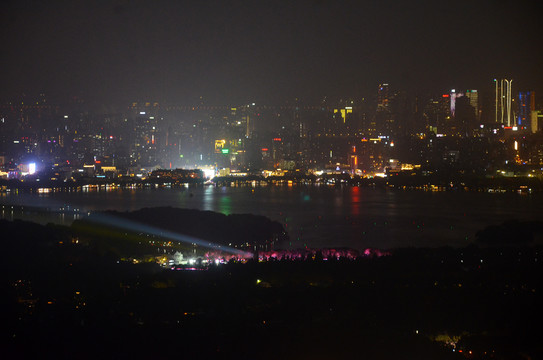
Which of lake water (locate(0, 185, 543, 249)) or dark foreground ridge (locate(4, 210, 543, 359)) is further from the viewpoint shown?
lake water (locate(0, 185, 543, 249))

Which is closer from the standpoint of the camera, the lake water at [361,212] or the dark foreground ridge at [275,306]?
the dark foreground ridge at [275,306]

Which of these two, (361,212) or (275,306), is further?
(361,212)

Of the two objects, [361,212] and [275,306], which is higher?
[361,212]

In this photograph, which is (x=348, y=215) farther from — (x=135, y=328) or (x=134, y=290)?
(x=135, y=328)
